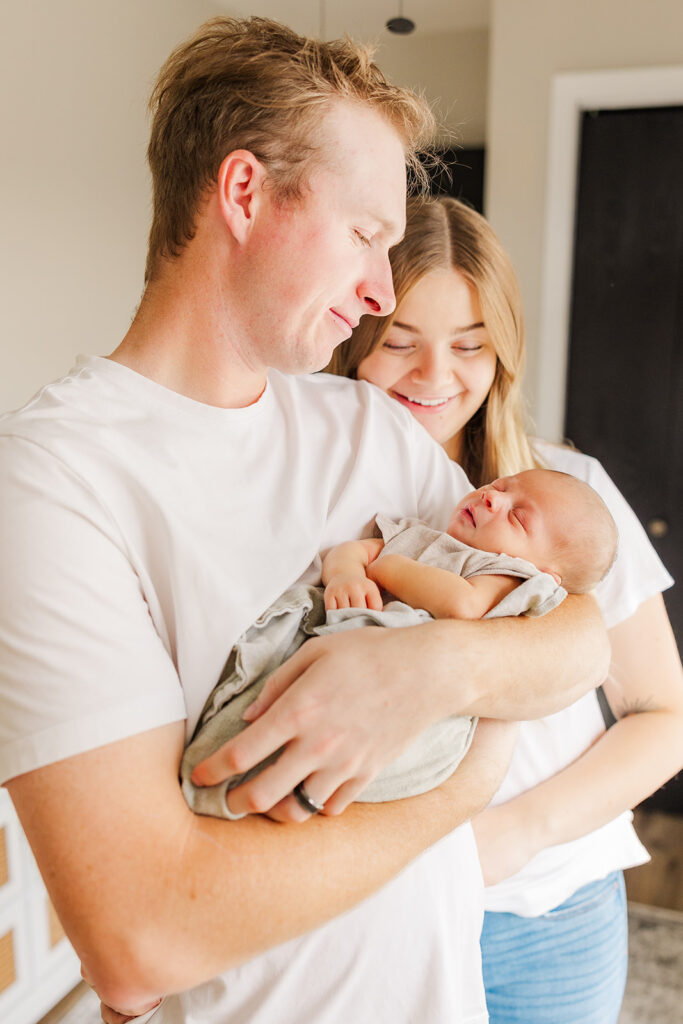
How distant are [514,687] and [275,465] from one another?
43cm

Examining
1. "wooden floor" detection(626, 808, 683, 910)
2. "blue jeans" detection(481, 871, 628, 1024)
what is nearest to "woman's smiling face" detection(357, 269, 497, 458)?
"blue jeans" detection(481, 871, 628, 1024)

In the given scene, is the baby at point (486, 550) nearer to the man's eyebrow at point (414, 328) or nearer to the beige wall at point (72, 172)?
the man's eyebrow at point (414, 328)

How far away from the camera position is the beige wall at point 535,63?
2973 millimetres

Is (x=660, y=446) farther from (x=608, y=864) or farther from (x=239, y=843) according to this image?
(x=239, y=843)

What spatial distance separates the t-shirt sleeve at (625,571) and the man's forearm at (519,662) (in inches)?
10.8

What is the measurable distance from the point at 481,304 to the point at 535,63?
6.71 ft

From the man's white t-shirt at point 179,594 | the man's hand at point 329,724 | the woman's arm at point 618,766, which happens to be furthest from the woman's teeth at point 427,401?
the man's hand at point 329,724

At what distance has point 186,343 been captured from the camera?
107 centimetres

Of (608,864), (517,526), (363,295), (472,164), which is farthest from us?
(472,164)

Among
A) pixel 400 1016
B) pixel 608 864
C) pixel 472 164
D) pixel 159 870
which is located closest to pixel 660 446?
pixel 472 164

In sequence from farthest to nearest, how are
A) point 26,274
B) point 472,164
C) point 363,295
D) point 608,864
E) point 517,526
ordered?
point 472,164
point 26,274
point 608,864
point 517,526
point 363,295

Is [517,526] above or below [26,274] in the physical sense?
below

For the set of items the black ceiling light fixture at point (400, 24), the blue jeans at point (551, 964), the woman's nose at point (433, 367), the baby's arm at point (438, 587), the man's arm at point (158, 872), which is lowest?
the blue jeans at point (551, 964)

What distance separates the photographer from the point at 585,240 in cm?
337
